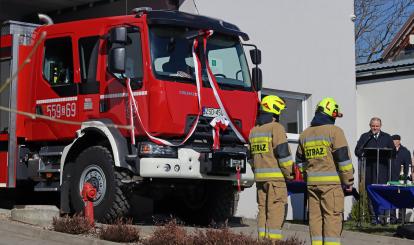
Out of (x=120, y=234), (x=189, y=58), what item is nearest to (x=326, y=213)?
(x=120, y=234)

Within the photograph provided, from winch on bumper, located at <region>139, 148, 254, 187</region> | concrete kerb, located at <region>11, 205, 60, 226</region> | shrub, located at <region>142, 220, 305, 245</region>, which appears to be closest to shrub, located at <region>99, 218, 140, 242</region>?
shrub, located at <region>142, 220, 305, 245</region>

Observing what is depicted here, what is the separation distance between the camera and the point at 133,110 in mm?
9289

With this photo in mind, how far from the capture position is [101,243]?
7879 millimetres

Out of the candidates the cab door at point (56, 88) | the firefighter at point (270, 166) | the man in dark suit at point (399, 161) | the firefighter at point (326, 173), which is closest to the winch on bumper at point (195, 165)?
the firefighter at point (270, 166)

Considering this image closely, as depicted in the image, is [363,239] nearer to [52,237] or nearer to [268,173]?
[268,173]

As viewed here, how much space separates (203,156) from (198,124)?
45 cm

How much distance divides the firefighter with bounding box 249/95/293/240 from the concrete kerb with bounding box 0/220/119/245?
1.76 metres

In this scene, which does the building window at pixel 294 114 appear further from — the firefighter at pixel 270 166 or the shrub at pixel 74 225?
the shrub at pixel 74 225

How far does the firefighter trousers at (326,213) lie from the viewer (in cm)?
704

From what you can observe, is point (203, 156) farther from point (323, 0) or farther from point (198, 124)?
point (323, 0)

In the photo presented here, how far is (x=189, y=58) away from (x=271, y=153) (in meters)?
2.41

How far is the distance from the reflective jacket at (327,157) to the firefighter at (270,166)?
332mm

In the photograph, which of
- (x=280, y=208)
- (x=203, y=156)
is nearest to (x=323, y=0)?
(x=203, y=156)

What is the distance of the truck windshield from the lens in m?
Result: 9.38
